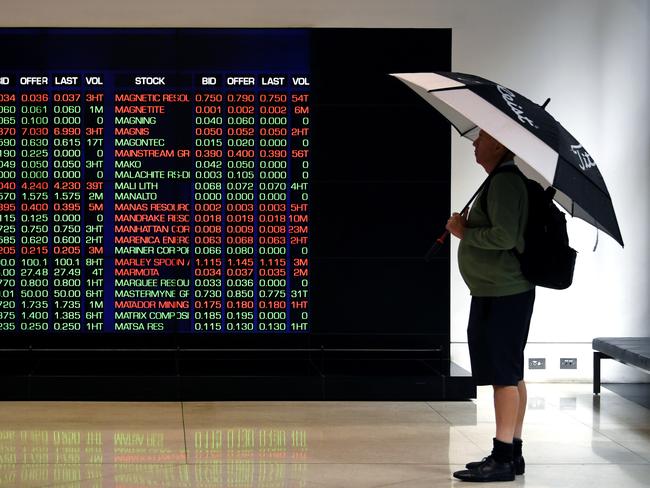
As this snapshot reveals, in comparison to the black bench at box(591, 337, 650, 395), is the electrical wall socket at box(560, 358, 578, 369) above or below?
below

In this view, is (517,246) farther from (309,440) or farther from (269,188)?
(269,188)

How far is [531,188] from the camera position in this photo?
436 cm

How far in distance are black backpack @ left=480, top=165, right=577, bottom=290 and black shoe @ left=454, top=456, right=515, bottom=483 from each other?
0.79 meters

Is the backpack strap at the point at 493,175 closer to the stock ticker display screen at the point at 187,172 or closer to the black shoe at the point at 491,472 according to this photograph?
the black shoe at the point at 491,472

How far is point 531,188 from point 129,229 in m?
3.51

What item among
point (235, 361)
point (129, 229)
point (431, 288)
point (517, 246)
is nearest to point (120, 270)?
point (129, 229)

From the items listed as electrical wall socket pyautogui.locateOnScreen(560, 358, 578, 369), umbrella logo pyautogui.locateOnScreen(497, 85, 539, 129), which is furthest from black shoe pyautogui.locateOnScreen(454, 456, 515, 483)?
electrical wall socket pyautogui.locateOnScreen(560, 358, 578, 369)

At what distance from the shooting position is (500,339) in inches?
170

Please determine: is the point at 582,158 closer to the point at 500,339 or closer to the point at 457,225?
the point at 457,225

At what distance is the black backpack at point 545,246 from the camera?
4.25 m

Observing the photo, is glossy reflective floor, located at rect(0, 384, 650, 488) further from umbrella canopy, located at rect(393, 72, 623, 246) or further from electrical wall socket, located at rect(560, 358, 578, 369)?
umbrella canopy, located at rect(393, 72, 623, 246)

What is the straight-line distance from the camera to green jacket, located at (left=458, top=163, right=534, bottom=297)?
4262 mm

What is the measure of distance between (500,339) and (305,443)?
1.38m

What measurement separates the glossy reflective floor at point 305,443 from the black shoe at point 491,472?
7 cm
